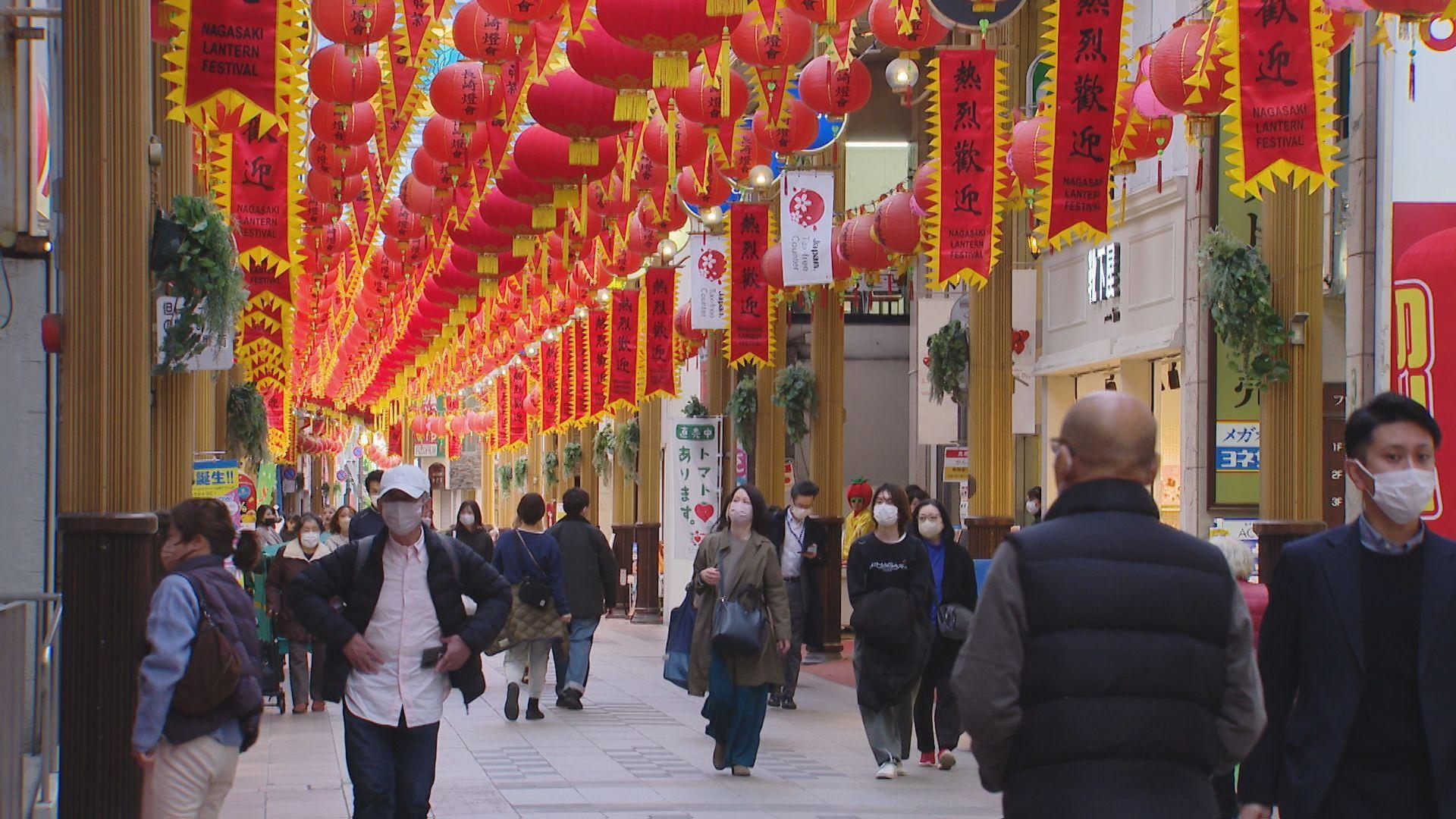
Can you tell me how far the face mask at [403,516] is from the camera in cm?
699

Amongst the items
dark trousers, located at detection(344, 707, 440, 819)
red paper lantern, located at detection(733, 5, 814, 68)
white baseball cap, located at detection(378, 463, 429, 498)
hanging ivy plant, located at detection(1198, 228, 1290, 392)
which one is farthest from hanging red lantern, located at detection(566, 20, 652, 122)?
dark trousers, located at detection(344, 707, 440, 819)

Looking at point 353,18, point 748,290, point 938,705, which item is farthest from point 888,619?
point 748,290

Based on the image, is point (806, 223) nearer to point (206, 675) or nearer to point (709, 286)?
point (709, 286)

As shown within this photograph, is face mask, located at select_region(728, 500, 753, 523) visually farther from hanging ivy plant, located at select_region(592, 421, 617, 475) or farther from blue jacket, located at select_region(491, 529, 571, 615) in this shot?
hanging ivy plant, located at select_region(592, 421, 617, 475)

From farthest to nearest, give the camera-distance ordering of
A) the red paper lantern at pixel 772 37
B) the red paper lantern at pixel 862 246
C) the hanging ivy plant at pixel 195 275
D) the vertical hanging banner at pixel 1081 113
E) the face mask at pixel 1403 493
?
the red paper lantern at pixel 862 246, the red paper lantern at pixel 772 37, the vertical hanging banner at pixel 1081 113, the hanging ivy plant at pixel 195 275, the face mask at pixel 1403 493

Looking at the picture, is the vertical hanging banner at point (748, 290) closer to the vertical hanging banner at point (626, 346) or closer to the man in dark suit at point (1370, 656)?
the vertical hanging banner at point (626, 346)

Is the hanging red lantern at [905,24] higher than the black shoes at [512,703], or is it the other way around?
the hanging red lantern at [905,24]

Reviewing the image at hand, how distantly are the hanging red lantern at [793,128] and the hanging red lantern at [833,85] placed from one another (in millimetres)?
1003

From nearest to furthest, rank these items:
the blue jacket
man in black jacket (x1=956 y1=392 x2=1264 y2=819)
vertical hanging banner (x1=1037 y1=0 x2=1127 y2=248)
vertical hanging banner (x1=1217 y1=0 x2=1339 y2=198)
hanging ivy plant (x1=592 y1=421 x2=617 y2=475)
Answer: man in black jacket (x1=956 y1=392 x2=1264 y2=819)
vertical hanging banner (x1=1217 y1=0 x2=1339 y2=198)
vertical hanging banner (x1=1037 y1=0 x2=1127 y2=248)
the blue jacket
hanging ivy plant (x1=592 y1=421 x2=617 y2=475)

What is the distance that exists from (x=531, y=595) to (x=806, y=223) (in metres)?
5.38

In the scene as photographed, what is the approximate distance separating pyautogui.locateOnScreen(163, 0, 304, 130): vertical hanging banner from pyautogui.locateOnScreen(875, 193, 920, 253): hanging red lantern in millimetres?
7805

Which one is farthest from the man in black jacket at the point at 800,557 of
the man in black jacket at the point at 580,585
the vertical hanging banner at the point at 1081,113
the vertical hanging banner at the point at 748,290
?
the vertical hanging banner at the point at 1081,113

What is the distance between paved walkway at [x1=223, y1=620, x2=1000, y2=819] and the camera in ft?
33.3

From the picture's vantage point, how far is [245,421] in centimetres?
Answer: 1991
